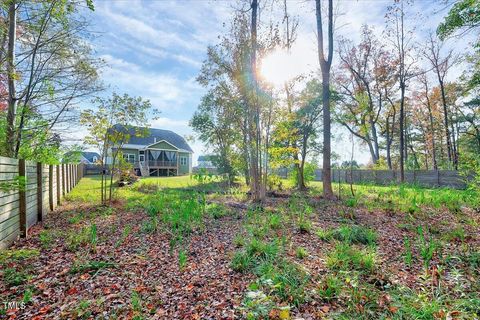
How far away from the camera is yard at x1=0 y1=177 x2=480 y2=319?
2.15 meters

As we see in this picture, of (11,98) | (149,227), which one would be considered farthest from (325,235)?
(11,98)

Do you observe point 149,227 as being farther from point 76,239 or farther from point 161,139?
point 161,139

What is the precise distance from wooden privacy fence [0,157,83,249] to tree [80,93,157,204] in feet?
4.46

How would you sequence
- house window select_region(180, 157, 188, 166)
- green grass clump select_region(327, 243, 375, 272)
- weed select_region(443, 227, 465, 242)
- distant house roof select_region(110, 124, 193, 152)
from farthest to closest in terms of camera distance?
house window select_region(180, 157, 188, 166) < distant house roof select_region(110, 124, 193, 152) < weed select_region(443, 227, 465, 242) < green grass clump select_region(327, 243, 375, 272)

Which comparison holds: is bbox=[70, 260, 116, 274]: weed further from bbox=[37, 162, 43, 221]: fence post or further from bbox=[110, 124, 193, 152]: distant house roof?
bbox=[110, 124, 193, 152]: distant house roof

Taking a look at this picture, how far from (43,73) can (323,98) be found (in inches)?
316

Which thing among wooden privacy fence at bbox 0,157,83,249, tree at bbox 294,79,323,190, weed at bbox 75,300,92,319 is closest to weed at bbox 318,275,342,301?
weed at bbox 75,300,92,319

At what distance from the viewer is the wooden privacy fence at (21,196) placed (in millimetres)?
3137

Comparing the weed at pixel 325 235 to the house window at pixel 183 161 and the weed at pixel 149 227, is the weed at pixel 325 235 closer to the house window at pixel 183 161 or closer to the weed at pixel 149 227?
the weed at pixel 149 227

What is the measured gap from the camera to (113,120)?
6906 millimetres

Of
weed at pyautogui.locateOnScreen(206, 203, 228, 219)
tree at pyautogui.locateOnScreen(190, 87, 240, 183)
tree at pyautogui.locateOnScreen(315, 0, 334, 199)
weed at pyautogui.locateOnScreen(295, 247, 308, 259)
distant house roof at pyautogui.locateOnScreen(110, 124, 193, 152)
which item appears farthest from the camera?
distant house roof at pyautogui.locateOnScreen(110, 124, 193, 152)

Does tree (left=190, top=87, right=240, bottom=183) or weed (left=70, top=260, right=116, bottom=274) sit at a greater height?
tree (left=190, top=87, right=240, bottom=183)

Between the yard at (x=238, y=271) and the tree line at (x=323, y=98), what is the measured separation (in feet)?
12.0

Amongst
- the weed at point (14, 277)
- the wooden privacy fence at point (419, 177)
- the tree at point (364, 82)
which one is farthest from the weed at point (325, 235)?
the tree at point (364, 82)
